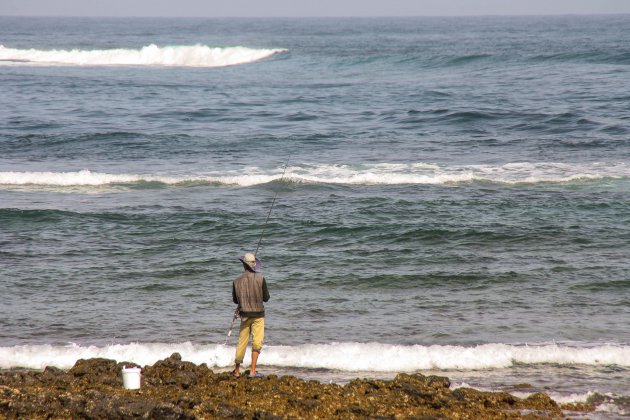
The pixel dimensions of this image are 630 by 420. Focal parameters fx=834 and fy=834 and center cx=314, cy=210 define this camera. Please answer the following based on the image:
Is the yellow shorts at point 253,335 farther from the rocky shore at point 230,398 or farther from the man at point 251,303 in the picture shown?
the rocky shore at point 230,398

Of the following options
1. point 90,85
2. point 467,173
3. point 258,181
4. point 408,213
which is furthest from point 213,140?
point 90,85

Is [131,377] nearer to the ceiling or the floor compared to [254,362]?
nearer to the ceiling

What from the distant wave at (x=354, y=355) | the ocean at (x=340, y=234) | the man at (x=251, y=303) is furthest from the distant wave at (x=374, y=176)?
the man at (x=251, y=303)

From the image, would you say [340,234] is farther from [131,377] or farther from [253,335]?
[131,377]

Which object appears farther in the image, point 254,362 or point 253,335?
point 253,335

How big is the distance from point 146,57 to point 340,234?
57440 millimetres

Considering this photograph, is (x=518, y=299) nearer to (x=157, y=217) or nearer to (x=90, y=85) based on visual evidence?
(x=157, y=217)

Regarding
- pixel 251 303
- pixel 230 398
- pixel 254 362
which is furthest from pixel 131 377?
pixel 251 303

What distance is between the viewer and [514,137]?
85.7ft

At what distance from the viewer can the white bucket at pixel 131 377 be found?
8398 mm

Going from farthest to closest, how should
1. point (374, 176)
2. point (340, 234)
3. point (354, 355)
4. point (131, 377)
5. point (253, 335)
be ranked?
point (374, 176) < point (340, 234) < point (354, 355) < point (253, 335) < point (131, 377)

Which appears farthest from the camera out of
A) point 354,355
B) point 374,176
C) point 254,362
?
point 374,176

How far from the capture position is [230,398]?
8.27 metres

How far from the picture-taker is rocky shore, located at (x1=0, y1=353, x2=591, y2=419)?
747cm
